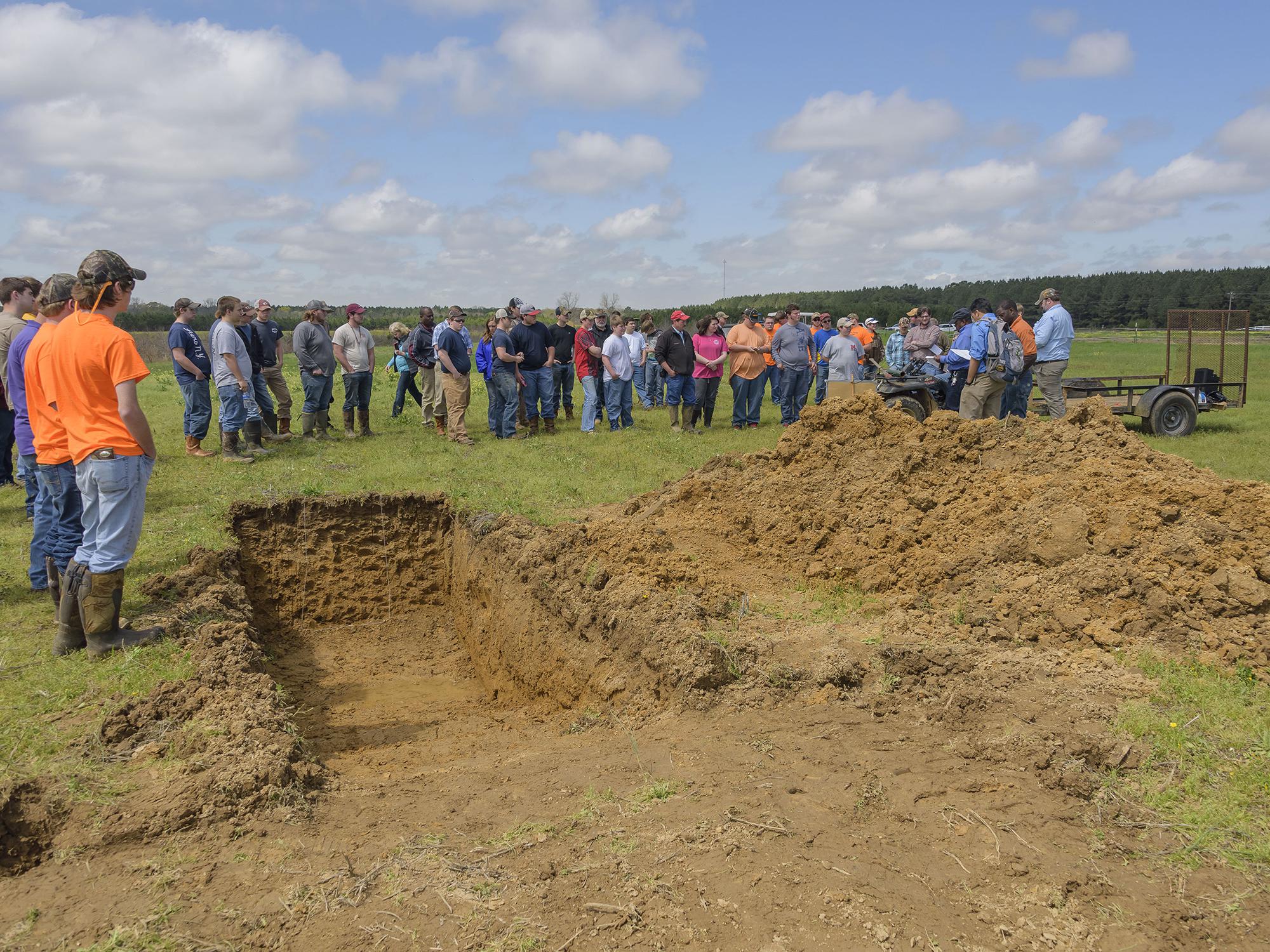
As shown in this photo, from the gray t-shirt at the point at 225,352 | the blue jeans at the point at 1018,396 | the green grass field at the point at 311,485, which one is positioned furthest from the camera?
the blue jeans at the point at 1018,396

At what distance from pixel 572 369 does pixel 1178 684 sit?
11141 mm

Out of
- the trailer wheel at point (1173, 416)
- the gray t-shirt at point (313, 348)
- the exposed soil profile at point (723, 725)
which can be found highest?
the gray t-shirt at point (313, 348)

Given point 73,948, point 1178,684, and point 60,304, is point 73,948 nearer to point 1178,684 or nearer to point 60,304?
point 60,304

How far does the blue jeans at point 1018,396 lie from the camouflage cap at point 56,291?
10.5 m

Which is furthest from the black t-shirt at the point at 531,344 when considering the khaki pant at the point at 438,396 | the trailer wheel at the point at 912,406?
the trailer wheel at the point at 912,406

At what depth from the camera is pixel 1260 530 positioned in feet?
18.5

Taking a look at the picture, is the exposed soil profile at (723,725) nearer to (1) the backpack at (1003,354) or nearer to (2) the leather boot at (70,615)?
(2) the leather boot at (70,615)

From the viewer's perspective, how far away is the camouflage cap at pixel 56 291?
18.3 ft

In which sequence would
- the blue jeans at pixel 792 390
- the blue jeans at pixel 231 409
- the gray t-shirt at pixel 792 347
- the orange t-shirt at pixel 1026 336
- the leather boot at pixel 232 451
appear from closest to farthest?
the blue jeans at pixel 231 409, the leather boot at pixel 232 451, the orange t-shirt at pixel 1026 336, the gray t-shirt at pixel 792 347, the blue jeans at pixel 792 390

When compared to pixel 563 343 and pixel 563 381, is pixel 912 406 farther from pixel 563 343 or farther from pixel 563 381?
pixel 563 381

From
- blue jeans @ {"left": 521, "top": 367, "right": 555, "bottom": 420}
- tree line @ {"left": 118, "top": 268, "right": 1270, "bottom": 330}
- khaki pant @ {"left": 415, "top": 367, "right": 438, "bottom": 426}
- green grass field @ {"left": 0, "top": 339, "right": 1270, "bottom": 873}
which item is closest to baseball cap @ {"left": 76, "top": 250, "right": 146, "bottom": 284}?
green grass field @ {"left": 0, "top": 339, "right": 1270, "bottom": 873}

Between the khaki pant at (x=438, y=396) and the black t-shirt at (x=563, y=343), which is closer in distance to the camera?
the black t-shirt at (x=563, y=343)

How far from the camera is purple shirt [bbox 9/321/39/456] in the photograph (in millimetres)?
6348

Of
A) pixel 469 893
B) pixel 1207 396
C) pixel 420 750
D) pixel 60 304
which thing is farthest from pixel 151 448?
pixel 1207 396
